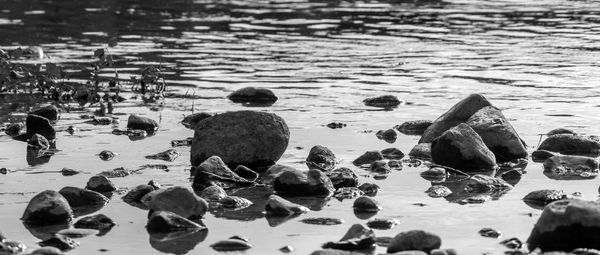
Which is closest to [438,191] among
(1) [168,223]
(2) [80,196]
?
(1) [168,223]

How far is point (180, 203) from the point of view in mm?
9086

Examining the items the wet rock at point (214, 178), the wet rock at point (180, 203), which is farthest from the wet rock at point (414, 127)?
the wet rock at point (180, 203)

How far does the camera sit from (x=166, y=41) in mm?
25141

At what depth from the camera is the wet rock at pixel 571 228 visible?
25.8 ft

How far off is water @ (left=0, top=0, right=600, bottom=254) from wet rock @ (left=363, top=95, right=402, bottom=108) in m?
0.17

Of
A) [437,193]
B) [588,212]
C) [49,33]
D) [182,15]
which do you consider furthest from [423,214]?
[182,15]

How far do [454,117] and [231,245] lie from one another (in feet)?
17.1

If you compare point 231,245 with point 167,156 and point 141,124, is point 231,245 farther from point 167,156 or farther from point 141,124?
point 141,124

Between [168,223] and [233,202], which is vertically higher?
[168,223]

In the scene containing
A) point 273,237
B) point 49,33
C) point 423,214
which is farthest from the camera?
point 49,33

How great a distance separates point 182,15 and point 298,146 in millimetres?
20210

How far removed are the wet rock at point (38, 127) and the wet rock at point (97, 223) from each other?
175 inches

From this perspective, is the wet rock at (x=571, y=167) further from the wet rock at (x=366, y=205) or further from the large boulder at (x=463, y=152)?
the wet rock at (x=366, y=205)

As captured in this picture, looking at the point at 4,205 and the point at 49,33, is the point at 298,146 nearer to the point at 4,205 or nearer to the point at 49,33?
the point at 4,205
